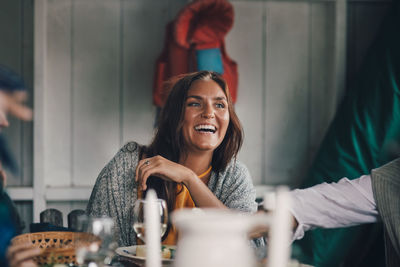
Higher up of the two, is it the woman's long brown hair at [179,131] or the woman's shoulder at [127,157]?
the woman's long brown hair at [179,131]

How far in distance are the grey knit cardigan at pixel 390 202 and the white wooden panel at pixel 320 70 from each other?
54.8 inches

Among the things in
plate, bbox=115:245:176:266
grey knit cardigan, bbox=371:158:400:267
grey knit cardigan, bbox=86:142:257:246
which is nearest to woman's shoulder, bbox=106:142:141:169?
grey knit cardigan, bbox=86:142:257:246

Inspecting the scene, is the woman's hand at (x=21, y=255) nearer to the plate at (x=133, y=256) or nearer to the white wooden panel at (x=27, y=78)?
the plate at (x=133, y=256)

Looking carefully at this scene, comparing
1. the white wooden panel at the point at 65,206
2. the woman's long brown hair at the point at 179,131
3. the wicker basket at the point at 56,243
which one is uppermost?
the woman's long brown hair at the point at 179,131

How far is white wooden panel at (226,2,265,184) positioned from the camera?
2674mm

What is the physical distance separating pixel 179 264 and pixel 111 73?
2.06 metres

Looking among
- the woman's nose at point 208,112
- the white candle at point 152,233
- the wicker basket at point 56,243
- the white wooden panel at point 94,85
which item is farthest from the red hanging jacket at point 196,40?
the white candle at point 152,233

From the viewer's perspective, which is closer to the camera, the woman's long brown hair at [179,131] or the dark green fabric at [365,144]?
the woman's long brown hair at [179,131]

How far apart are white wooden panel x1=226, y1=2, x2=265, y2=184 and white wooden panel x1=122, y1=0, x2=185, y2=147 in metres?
0.34

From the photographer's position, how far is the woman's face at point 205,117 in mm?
1687

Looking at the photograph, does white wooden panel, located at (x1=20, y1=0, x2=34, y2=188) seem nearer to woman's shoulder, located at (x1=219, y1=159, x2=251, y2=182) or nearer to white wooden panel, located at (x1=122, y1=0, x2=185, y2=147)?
white wooden panel, located at (x1=122, y1=0, x2=185, y2=147)

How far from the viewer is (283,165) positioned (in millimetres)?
2748

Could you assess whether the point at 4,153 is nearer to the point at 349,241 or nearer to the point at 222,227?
the point at 222,227

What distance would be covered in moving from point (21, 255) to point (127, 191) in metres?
0.76
